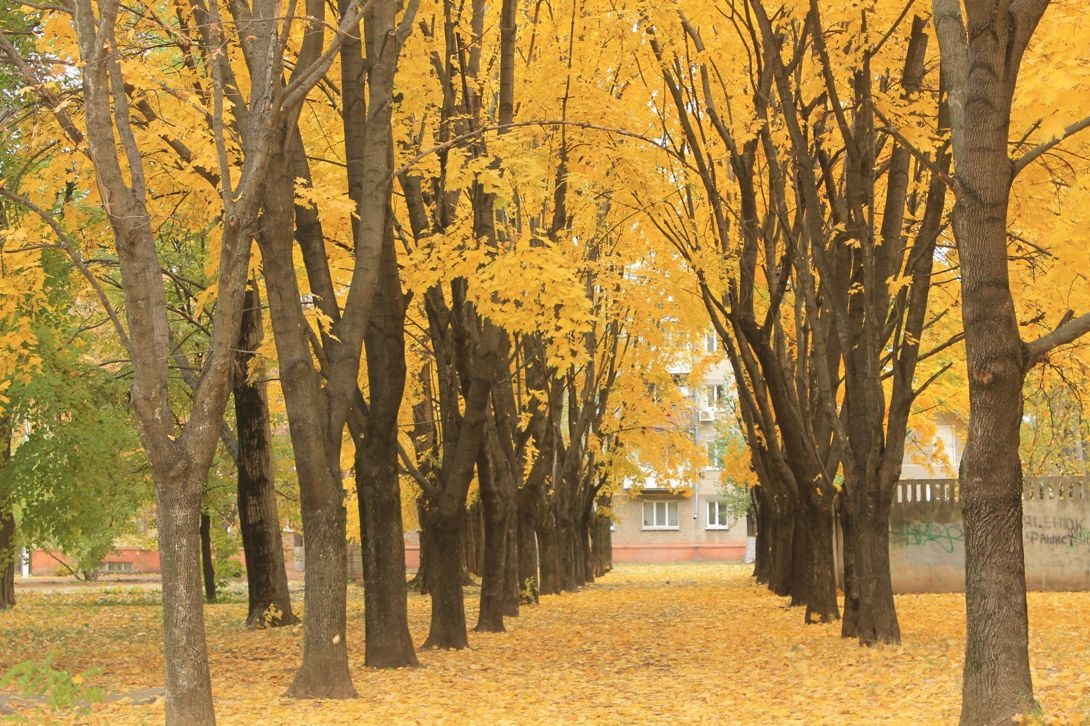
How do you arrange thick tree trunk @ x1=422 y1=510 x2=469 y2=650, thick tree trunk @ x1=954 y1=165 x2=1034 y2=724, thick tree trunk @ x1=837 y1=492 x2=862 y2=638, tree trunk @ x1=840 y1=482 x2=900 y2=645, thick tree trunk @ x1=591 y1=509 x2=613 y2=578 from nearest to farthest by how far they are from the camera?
thick tree trunk @ x1=954 y1=165 x2=1034 y2=724 < tree trunk @ x1=840 y1=482 x2=900 y2=645 < thick tree trunk @ x1=837 y1=492 x2=862 y2=638 < thick tree trunk @ x1=422 y1=510 x2=469 y2=650 < thick tree trunk @ x1=591 y1=509 x2=613 y2=578

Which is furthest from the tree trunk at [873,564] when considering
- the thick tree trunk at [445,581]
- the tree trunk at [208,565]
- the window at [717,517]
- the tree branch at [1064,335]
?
the window at [717,517]

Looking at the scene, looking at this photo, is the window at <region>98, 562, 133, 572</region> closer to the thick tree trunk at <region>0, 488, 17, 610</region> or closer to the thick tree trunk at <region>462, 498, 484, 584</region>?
the thick tree trunk at <region>462, 498, 484, 584</region>

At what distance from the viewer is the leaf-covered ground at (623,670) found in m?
10.0

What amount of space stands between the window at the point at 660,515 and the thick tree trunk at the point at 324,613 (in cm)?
6760

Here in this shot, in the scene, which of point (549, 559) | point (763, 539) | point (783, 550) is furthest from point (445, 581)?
point (763, 539)

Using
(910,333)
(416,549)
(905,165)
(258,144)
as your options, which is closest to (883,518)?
(910,333)

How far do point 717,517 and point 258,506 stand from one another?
58976 mm

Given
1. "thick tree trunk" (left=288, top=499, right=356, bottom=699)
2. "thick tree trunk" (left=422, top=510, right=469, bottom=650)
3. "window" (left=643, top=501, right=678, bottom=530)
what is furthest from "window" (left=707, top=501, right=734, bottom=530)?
"thick tree trunk" (left=288, top=499, right=356, bottom=699)

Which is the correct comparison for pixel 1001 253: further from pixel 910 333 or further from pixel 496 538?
pixel 496 538

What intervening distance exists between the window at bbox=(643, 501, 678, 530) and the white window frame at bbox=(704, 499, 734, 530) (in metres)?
1.89

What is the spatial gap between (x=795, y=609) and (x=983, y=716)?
1499cm

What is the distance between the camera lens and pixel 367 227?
481 inches

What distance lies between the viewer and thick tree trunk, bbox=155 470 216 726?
8.76 meters

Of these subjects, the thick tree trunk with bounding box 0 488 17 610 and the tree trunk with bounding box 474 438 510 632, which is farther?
the thick tree trunk with bounding box 0 488 17 610
